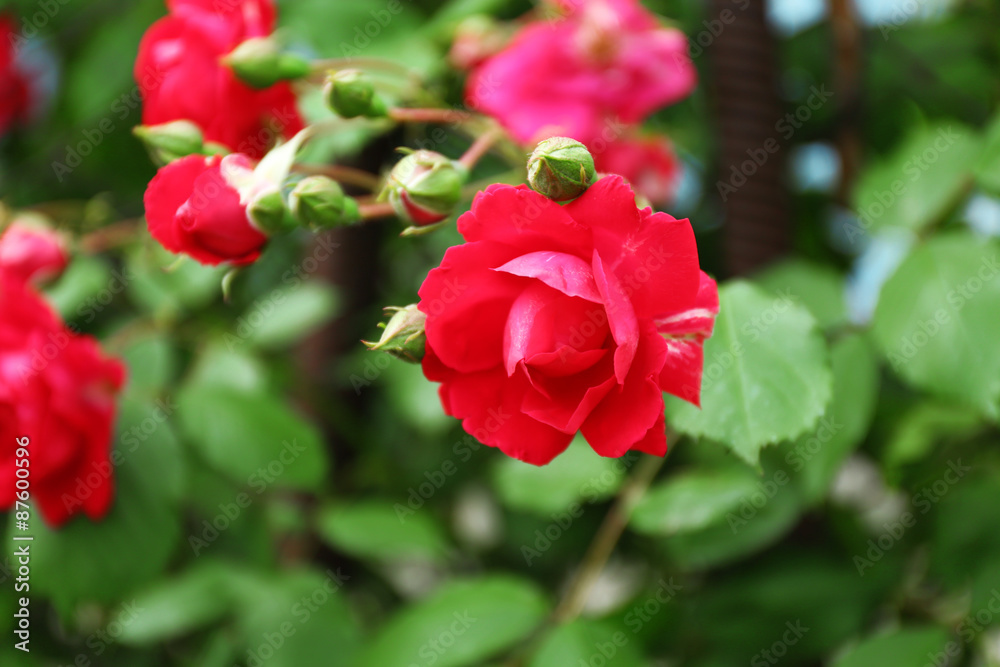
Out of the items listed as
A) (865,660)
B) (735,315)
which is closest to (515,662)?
(865,660)

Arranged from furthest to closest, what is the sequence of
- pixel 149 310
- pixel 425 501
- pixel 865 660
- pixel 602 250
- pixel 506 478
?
pixel 425 501 → pixel 149 310 → pixel 506 478 → pixel 865 660 → pixel 602 250

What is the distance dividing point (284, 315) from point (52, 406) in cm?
38

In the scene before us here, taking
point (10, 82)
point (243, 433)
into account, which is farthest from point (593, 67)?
point (10, 82)

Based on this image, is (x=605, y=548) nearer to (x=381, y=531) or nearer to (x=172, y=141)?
(x=381, y=531)

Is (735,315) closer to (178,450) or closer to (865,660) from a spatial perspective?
(865,660)

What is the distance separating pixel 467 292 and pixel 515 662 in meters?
0.51

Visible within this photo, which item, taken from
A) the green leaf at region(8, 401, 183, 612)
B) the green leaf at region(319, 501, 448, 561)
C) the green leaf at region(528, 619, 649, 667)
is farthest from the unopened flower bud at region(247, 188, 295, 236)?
the green leaf at region(319, 501, 448, 561)

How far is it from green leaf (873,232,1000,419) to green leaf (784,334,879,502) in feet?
0.10

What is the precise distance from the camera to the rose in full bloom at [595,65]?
743mm

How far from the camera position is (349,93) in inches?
18.3

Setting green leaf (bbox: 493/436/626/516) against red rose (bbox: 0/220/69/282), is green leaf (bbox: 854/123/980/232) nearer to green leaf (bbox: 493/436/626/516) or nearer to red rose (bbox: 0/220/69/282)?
green leaf (bbox: 493/436/626/516)

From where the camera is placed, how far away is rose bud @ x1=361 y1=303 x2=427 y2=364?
399 mm

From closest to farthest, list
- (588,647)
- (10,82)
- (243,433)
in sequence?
(588,647) < (243,433) < (10,82)

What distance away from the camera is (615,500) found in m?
0.94
